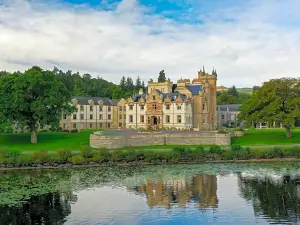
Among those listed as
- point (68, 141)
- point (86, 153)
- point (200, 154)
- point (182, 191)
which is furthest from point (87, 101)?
point (182, 191)

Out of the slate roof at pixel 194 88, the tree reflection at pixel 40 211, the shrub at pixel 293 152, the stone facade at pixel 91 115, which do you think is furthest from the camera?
the stone facade at pixel 91 115

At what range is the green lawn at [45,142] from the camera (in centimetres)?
5438

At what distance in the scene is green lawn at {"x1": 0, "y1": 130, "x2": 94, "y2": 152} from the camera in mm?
54375

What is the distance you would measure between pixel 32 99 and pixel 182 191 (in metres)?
33.2

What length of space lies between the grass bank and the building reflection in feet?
30.8

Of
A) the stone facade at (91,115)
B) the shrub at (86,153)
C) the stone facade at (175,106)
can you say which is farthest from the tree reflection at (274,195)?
the stone facade at (91,115)

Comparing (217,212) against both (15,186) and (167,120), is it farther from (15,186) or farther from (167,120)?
(167,120)

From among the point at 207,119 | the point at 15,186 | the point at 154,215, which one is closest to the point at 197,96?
the point at 207,119

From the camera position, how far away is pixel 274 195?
30.5 m

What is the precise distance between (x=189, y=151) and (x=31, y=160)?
16.8 m

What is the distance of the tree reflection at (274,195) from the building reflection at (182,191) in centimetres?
246

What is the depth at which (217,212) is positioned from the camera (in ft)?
84.8

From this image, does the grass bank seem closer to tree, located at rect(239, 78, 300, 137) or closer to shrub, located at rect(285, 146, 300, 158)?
shrub, located at rect(285, 146, 300, 158)

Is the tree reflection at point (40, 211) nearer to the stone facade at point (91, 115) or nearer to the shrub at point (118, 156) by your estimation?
the shrub at point (118, 156)
